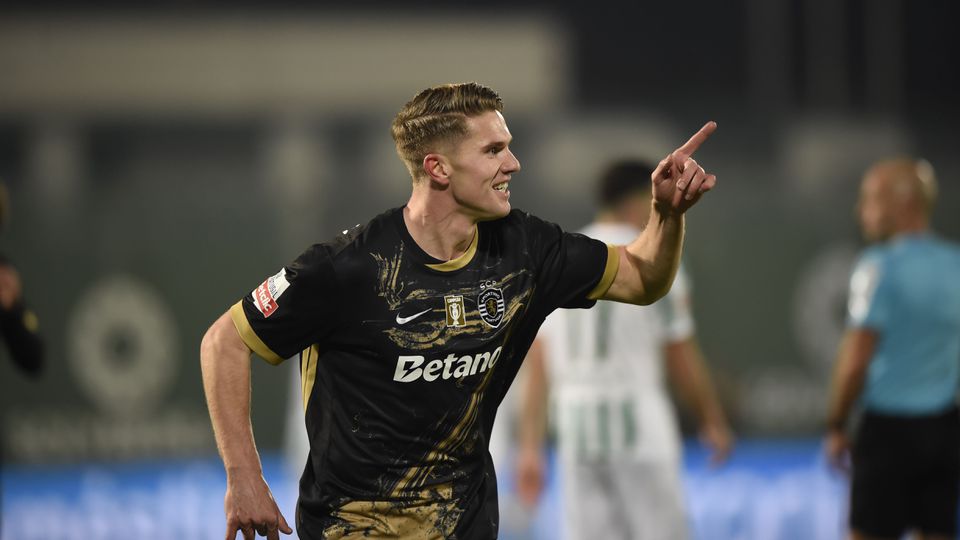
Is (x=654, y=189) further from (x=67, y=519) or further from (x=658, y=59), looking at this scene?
(x=658, y=59)

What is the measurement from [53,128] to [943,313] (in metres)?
8.69

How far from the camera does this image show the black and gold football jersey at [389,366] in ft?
11.6

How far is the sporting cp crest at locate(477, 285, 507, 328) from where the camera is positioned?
365 centimetres

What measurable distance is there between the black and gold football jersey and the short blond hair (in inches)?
8.6

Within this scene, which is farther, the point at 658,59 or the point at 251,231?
the point at 658,59

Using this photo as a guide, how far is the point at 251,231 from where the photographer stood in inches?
478

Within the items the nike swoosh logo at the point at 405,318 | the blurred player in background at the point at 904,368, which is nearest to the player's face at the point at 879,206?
the blurred player in background at the point at 904,368

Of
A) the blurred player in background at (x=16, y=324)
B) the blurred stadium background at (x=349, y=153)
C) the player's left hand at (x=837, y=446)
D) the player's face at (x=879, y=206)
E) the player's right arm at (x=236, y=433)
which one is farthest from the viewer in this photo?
the blurred stadium background at (x=349, y=153)

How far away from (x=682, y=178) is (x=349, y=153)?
8932 mm

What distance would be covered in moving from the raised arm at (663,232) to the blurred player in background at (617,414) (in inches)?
72.8

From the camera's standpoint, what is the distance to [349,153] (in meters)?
12.3

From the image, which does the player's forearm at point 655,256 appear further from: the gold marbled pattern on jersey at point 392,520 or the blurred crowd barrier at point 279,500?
the blurred crowd barrier at point 279,500

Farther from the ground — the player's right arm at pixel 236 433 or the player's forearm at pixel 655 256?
the player's forearm at pixel 655 256

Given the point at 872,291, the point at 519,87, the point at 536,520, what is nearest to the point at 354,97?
the point at 519,87
